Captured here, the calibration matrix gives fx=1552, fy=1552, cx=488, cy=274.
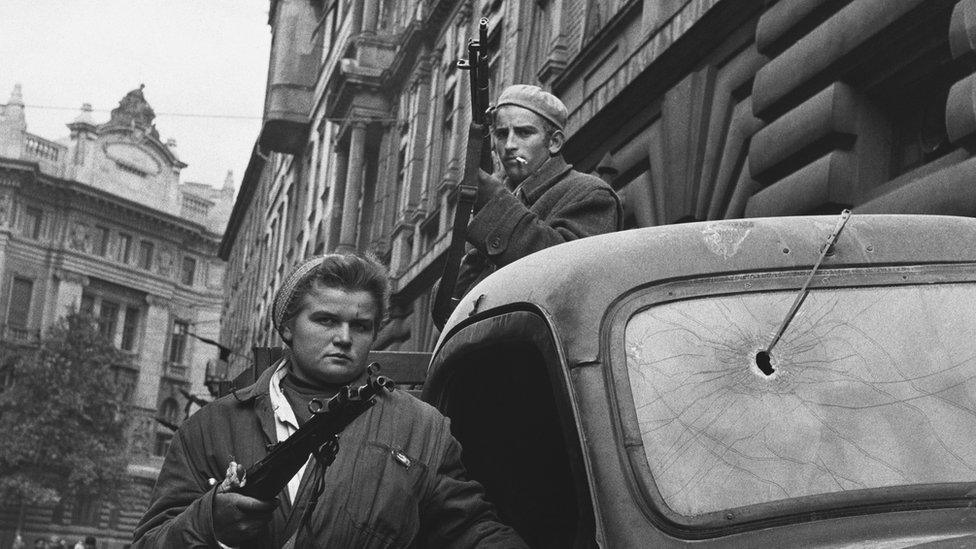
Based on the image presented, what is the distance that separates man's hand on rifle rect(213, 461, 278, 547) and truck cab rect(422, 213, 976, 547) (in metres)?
0.73

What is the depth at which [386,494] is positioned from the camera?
3500mm

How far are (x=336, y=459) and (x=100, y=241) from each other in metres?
72.1

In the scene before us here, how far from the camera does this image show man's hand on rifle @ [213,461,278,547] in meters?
3.21

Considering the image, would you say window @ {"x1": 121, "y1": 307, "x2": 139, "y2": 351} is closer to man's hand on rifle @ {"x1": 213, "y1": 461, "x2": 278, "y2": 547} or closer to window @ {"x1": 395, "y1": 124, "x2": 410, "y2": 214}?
window @ {"x1": 395, "y1": 124, "x2": 410, "y2": 214}

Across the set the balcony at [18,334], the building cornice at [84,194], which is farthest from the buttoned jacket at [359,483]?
the building cornice at [84,194]

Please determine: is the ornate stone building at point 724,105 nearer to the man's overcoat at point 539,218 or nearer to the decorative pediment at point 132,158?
the man's overcoat at point 539,218

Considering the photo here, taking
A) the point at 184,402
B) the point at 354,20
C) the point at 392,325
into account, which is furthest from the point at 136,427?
the point at 392,325

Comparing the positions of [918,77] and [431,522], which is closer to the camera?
[431,522]

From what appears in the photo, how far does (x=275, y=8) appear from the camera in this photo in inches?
2050

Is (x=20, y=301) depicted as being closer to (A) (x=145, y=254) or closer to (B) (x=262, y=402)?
(A) (x=145, y=254)

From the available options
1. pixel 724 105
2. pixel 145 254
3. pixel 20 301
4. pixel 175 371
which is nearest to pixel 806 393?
pixel 724 105

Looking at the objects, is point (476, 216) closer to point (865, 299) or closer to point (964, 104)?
point (865, 299)

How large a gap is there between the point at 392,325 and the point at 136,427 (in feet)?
165

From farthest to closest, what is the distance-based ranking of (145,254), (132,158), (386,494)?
(132,158) → (145,254) → (386,494)
